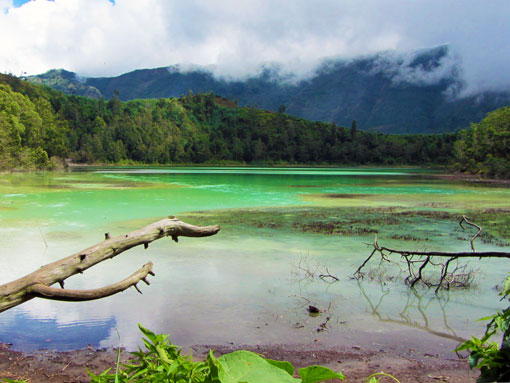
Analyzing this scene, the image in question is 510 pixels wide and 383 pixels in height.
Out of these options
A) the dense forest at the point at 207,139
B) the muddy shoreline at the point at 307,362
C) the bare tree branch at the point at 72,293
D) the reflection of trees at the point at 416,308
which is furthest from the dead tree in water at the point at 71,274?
the dense forest at the point at 207,139

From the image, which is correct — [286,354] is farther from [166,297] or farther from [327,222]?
[327,222]

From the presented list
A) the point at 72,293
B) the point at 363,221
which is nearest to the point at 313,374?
the point at 72,293

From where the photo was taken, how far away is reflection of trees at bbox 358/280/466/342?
6957mm

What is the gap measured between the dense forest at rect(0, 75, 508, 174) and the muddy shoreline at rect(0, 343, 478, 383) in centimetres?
A: 11195

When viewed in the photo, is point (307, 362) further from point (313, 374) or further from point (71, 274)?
point (313, 374)

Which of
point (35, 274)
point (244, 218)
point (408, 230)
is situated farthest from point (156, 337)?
point (244, 218)

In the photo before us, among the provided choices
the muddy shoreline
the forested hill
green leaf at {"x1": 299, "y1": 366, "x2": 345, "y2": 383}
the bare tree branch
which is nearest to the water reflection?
the muddy shoreline

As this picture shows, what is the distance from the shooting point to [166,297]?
27.6 ft

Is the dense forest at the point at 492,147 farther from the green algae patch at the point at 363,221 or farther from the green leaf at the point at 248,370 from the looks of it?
the green leaf at the point at 248,370

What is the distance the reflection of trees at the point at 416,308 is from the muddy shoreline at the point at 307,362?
3.07 ft

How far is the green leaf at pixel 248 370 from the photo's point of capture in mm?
1038

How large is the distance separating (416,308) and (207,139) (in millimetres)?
154255

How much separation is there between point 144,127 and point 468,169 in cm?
11382

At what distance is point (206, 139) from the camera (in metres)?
159
